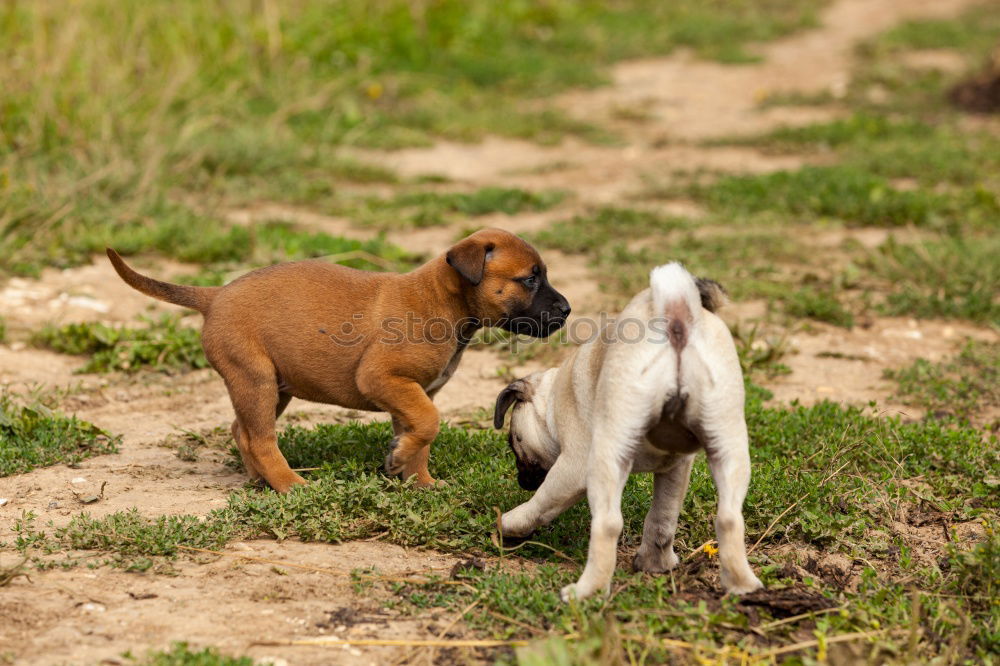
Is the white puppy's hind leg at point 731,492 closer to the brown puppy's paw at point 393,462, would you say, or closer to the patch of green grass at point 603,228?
the brown puppy's paw at point 393,462

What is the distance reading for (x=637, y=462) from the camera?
4.48 metres

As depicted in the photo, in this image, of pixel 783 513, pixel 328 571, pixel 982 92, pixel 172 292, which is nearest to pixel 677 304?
pixel 783 513

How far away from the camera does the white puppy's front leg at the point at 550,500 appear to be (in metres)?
4.46

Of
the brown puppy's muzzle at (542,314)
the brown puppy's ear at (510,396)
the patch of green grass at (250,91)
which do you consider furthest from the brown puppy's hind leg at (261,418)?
the patch of green grass at (250,91)

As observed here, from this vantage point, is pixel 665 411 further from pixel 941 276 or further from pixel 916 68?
pixel 916 68

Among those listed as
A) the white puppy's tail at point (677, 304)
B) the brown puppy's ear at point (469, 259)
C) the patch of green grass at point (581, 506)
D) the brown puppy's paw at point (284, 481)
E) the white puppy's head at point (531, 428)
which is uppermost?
the white puppy's tail at point (677, 304)

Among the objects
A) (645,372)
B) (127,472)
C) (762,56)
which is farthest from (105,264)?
(762,56)

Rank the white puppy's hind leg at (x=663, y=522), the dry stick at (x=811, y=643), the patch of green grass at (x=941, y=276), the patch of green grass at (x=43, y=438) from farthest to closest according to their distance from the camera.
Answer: the patch of green grass at (x=941, y=276)
the patch of green grass at (x=43, y=438)
the white puppy's hind leg at (x=663, y=522)
the dry stick at (x=811, y=643)

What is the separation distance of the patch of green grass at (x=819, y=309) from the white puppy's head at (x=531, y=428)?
11.9 feet

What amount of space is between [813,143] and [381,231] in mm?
5955

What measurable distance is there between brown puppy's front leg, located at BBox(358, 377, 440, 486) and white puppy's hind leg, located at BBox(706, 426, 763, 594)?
158cm

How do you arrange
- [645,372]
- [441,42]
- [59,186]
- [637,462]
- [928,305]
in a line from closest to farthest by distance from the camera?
[645,372] → [637,462] → [928,305] → [59,186] → [441,42]

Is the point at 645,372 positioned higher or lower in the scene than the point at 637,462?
higher

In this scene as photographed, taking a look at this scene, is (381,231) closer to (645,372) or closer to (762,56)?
(645,372)
